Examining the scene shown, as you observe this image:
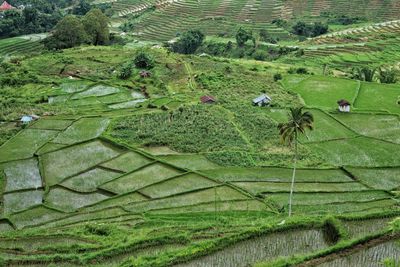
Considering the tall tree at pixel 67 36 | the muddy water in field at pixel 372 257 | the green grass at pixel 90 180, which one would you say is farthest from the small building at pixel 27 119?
the tall tree at pixel 67 36

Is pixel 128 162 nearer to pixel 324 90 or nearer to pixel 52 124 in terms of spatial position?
pixel 52 124

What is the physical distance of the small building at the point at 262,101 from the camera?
39156mm

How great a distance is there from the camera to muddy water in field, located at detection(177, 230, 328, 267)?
56.8 ft

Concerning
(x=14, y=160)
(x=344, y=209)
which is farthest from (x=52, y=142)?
(x=344, y=209)

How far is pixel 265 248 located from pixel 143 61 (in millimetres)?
35451

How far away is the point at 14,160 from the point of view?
96.5 ft

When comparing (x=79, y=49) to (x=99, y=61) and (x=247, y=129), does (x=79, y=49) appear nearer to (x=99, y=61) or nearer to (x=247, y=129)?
(x=99, y=61)

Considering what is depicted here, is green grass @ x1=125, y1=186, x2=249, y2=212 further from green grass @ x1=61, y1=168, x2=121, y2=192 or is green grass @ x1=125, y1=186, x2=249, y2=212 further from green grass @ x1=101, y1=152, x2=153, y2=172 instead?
green grass @ x1=101, y1=152, x2=153, y2=172

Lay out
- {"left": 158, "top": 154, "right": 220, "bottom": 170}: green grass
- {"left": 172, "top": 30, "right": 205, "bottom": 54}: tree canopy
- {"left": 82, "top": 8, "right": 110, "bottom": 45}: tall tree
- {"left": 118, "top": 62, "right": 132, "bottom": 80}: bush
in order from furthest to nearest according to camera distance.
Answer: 1. {"left": 172, "top": 30, "right": 205, "bottom": 54}: tree canopy
2. {"left": 82, "top": 8, "right": 110, "bottom": 45}: tall tree
3. {"left": 118, "top": 62, "right": 132, "bottom": 80}: bush
4. {"left": 158, "top": 154, "right": 220, "bottom": 170}: green grass

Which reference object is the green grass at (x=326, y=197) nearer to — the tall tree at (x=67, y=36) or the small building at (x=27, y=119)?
the small building at (x=27, y=119)

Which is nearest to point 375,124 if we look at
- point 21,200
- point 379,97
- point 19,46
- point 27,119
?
point 379,97

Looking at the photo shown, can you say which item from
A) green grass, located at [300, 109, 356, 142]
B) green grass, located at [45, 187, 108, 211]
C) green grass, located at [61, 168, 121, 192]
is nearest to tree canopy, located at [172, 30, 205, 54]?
green grass, located at [300, 109, 356, 142]

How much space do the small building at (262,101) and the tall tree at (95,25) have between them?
31.3 metres

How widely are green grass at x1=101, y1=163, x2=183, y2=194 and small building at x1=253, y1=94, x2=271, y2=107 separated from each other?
501 inches
